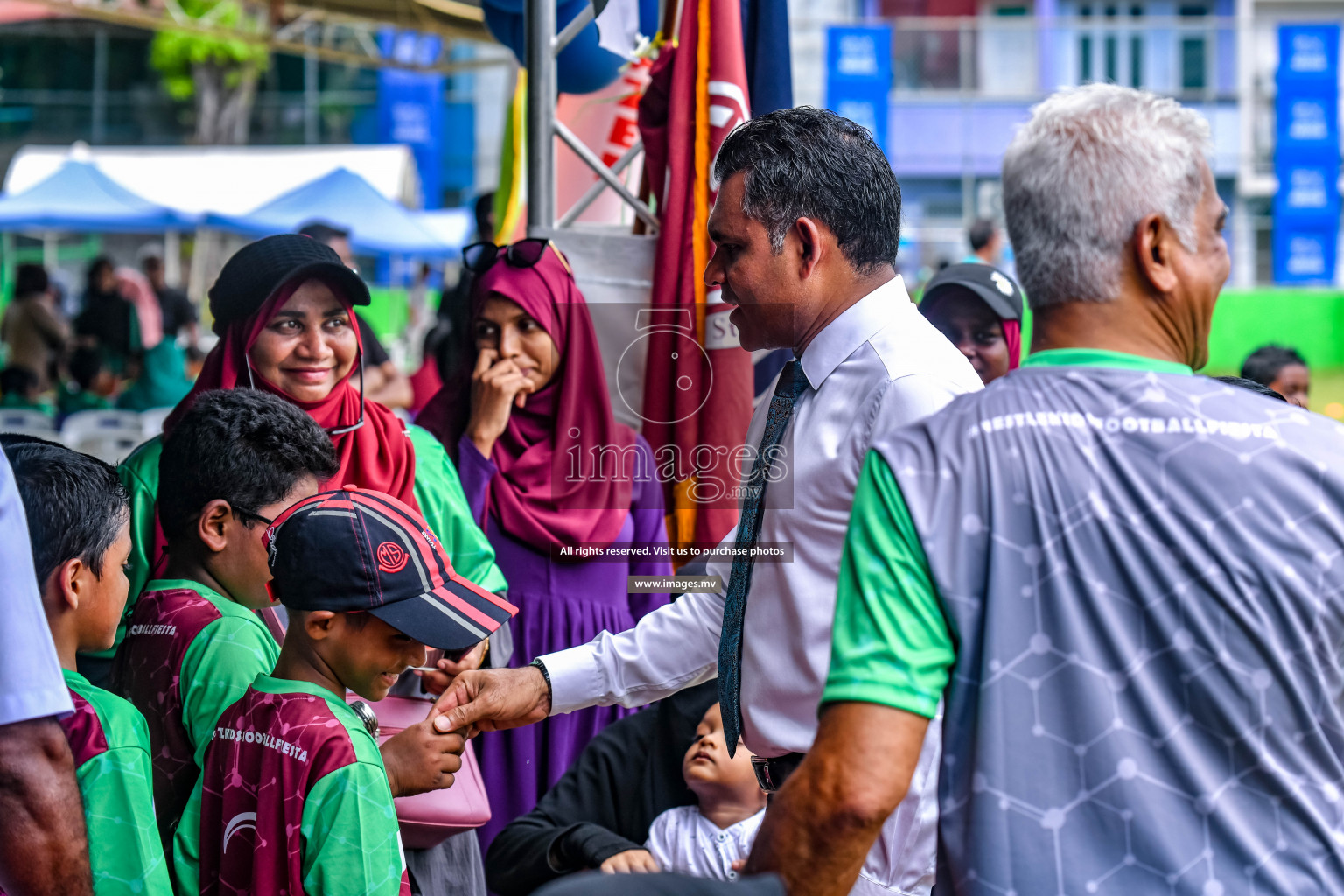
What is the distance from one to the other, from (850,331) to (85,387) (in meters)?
8.24

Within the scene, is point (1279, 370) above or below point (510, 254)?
below

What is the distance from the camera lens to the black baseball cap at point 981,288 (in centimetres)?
358

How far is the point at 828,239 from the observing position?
202cm

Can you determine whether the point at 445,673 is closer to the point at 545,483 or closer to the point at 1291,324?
the point at 545,483

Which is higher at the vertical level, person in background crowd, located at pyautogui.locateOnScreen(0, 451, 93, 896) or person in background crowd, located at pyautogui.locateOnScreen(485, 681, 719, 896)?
person in background crowd, located at pyautogui.locateOnScreen(0, 451, 93, 896)

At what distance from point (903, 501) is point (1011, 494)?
0.36ft

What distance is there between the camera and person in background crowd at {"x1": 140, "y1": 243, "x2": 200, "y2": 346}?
12.3 m

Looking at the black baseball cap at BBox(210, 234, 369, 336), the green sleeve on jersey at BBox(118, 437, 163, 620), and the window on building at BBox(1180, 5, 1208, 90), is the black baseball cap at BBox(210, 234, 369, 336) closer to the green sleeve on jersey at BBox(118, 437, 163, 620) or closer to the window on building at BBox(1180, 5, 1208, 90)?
the green sleeve on jersey at BBox(118, 437, 163, 620)

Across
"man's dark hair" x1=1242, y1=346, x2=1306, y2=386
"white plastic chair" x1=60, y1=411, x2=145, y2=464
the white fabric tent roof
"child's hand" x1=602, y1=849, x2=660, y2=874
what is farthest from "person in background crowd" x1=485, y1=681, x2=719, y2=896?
the white fabric tent roof

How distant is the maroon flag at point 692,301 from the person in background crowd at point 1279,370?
2429 millimetres

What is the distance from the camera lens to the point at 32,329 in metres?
11.0

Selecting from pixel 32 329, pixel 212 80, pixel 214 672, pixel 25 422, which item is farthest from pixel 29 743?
pixel 212 80

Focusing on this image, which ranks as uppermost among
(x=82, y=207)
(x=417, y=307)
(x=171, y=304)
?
(x=82, y=207)

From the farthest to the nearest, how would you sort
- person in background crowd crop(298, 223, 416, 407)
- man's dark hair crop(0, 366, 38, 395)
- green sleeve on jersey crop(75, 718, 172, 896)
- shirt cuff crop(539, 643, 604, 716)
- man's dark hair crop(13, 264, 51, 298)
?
man's dark hair crop(13, 264, 51, 298)
man's dark hair crop(0, 366, 38, 395)
person in background crowd crop(298, 223, 416, 407)
shirt cuff crop(539, 643, 604, 716)
green sleeve on jersey crop(75, 718, 172, 896)
